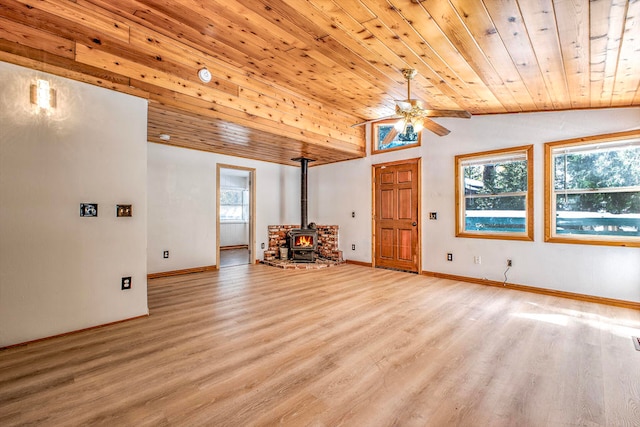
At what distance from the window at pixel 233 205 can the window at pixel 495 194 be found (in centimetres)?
697

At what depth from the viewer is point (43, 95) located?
2.65 meters

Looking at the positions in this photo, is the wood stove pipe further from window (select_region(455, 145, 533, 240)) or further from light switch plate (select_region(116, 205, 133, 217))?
light switch plate (select_region(116, 205, 133, 217))

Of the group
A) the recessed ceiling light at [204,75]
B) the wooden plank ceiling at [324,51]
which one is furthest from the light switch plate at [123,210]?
the recessed ceiling light at [204,75]

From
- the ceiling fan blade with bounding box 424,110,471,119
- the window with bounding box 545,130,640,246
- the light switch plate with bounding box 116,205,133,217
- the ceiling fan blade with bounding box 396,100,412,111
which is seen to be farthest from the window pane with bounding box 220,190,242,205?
the window with bounding box 545,130,640,246

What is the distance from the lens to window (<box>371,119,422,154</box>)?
223 inches

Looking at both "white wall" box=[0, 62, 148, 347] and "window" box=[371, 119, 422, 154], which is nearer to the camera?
"white wall" box=[0, 62, 148, 347]

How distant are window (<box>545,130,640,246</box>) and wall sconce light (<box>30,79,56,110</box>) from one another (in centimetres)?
587

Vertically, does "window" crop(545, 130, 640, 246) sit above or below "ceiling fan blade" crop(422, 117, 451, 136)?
below

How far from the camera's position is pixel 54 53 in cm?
267

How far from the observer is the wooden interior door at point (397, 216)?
5605mm

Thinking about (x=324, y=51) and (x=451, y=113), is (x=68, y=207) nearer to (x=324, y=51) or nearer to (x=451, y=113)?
(x=324, y=51)

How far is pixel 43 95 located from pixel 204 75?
1.51 m

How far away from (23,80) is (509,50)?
13.7 ft

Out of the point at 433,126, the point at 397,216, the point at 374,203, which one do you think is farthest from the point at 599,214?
the point at 374,203
